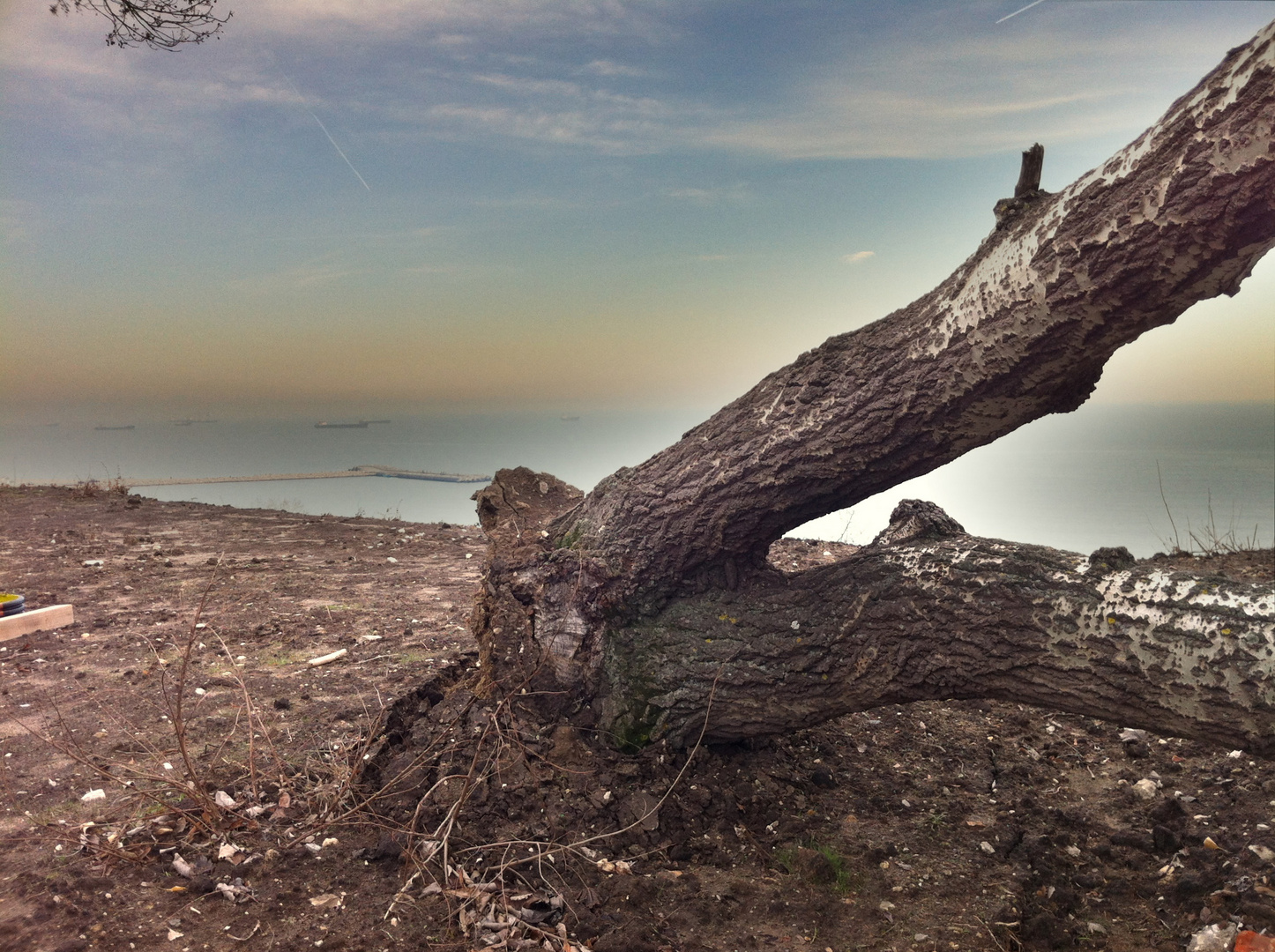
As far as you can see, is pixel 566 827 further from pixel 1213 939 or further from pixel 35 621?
pixel 35 621

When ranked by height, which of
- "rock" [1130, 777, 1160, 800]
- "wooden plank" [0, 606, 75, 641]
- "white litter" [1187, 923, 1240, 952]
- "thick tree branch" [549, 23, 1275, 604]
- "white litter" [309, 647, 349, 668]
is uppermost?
"thick tree branch" [549, 23, 1275, 604]

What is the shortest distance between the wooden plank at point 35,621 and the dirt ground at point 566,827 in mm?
747

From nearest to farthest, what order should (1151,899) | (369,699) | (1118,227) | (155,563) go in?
1. (1118,227)
2. (1151,899)
3. (369,699)
4. (155,563)

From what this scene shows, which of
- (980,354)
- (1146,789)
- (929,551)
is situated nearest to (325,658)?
(929,551)

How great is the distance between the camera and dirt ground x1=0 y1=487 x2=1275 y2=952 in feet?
8.48

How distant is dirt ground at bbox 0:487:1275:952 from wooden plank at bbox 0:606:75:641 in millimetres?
747

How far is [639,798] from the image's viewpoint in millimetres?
3195

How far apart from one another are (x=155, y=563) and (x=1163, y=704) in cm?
744

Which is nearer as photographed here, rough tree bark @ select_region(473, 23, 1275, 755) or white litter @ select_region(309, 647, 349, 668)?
rough tree bark @ select_region(473, 23, 1275, 755)

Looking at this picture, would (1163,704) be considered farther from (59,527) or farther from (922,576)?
(59,527)

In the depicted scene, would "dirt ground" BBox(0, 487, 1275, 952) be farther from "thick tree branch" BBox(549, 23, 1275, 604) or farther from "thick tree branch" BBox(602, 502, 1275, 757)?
"thick tree branch" BBox(549, 23, 1275, 604)

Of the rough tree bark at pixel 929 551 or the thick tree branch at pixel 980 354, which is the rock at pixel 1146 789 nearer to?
the rough tree bark at pixel 929 551

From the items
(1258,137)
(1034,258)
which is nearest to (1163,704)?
(1034,258)

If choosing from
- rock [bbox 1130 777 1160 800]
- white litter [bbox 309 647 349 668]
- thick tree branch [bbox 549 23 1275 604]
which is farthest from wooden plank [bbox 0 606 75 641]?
rock [bbox 1130 777 1160 800]
